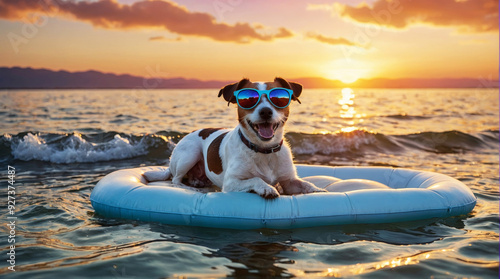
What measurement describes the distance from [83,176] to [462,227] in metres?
7.36

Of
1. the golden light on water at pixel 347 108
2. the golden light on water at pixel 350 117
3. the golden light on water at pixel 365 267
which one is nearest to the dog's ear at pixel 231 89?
the golden light on water at pixel 365 267

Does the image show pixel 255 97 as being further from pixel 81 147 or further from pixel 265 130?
pixel 81 147

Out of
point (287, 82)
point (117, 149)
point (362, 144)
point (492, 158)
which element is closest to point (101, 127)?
point (117, 149)

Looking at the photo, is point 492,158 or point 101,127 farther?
point 101,127

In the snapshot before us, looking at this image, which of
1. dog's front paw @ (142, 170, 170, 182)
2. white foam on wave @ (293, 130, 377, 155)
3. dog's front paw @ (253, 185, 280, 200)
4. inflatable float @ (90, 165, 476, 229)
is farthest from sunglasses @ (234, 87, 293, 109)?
white foam on wave @ (293, 130, 377, 155)

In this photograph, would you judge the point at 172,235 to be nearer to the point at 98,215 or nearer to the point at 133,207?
the point at 133,207

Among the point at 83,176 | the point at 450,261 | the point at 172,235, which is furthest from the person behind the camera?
the point at 83,176

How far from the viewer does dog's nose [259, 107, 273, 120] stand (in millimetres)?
4777

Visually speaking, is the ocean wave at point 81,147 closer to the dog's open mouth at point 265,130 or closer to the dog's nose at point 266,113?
the dog's open mouth at point 265,130

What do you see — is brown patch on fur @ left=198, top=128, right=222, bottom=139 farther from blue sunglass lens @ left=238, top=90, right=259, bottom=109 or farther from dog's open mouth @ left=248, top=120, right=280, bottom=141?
dog's open mouth @ left=248, top=120, right=280, bottom=141

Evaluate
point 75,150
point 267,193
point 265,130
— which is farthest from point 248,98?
point 75,150

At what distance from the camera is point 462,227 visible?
5.16 metres

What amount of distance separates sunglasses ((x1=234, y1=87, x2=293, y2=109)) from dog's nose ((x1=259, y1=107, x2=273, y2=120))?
21cm

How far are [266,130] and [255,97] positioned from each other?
438 mm
